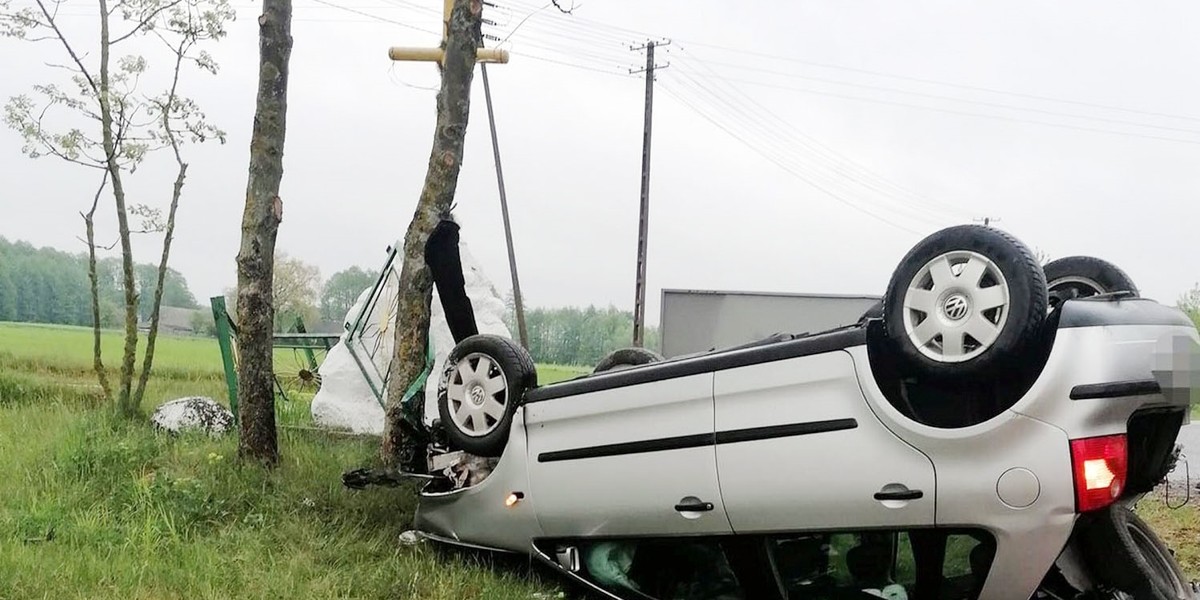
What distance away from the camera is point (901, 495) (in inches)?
119

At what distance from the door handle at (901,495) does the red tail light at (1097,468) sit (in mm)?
458

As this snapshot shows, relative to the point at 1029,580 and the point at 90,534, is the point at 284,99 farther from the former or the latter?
the point at 1029,580

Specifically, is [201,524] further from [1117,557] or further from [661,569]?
[1117,557]

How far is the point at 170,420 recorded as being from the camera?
736 centimetres

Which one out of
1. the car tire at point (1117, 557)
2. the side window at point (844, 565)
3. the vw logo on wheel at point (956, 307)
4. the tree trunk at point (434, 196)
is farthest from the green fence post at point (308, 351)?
the car tire at point (1117, 557)

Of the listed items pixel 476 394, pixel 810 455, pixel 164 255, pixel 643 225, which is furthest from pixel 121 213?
pixel 643 225

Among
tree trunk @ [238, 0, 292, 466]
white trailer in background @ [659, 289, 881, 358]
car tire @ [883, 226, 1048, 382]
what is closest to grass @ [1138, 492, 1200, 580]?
car tire @ [883, 226, 1048, 382]

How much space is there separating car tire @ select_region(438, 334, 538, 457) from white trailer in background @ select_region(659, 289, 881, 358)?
21.4 ft

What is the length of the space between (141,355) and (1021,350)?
469 inches

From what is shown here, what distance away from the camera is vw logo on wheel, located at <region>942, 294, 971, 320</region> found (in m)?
2.87

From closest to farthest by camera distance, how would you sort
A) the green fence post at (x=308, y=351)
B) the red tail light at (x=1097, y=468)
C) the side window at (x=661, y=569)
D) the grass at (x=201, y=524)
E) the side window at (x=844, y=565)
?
1. the red tail light at (x=1097, y=468)
2. the side window at (x=844, y=565)
3. the side window at (x=661, y=569)
4. the grass at (x=201, y=524)
5. the green fence post at (x=308, y=351)

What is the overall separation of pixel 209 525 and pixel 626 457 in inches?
106

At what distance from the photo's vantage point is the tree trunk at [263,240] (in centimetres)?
619

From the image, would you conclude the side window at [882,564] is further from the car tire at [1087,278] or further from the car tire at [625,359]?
the car tire at [625,359]
